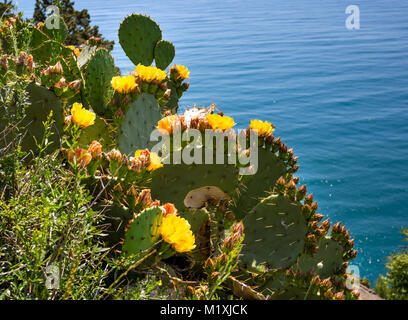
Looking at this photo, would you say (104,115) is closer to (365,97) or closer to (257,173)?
(257,173)

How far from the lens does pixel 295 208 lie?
60.6 inches

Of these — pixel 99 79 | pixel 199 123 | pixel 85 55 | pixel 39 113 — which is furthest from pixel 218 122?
pixel 85 55

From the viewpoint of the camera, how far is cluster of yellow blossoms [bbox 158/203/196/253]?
93 centimetres

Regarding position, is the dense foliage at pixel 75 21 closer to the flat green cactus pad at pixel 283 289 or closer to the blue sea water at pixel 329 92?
the blue sea water at pixel 329 92

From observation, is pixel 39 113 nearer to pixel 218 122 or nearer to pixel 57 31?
pixel 218 122

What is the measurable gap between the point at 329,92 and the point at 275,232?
30.5m

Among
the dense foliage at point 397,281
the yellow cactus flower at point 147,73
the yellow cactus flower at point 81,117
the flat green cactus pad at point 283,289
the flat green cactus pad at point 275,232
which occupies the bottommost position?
the dense foliage at point 397,281

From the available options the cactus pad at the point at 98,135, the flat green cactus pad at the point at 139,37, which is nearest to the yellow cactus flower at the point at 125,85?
the cactus pad at the point at 98,135

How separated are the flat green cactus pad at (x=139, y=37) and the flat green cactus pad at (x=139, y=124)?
1.09m

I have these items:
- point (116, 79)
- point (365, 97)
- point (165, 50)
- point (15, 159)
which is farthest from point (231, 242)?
point (365, 97)

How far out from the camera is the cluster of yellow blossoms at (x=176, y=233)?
36.6 inches

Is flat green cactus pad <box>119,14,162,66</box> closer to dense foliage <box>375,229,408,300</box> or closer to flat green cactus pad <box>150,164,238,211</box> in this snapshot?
flat green cactus pad <box>150,164,238,211</box>

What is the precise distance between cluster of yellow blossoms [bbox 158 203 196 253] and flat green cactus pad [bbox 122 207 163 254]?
0.8 inches
